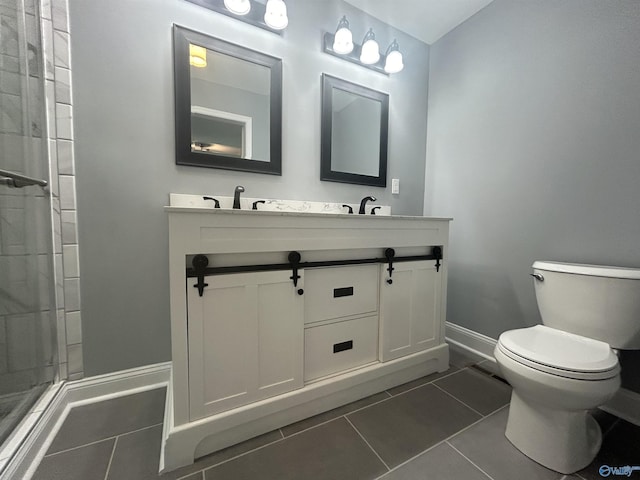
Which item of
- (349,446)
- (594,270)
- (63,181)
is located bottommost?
(349,446)

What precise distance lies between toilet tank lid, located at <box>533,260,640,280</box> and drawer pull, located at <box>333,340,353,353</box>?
99cm

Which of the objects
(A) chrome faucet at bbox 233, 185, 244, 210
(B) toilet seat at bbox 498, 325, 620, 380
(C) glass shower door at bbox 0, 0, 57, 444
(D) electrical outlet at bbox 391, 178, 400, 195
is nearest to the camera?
(B) toilet seat at bbox 498, 325, 620, 380

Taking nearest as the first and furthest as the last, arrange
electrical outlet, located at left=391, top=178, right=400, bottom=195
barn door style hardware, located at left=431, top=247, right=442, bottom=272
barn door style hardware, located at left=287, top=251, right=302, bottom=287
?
barn door style hardware, located at left=287, top=251, right=302, bottom=287
barn door style hardware, located at left=431, top=247, right=442, bottom=272
electrical outlet, located at left=391, top=178, right=400, bottom=195

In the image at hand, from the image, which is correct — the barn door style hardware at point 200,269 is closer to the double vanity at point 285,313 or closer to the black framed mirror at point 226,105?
the double vanity at point 285,313

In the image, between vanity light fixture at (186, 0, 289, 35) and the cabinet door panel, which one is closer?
the cabinet door panel

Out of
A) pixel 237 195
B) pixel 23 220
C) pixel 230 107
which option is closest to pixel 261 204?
pixel 237 195

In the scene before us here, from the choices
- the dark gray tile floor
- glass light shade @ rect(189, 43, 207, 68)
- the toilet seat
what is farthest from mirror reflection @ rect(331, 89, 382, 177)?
the dark gray tile floor

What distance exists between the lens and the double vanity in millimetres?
908

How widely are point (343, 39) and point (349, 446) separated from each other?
2134 mm

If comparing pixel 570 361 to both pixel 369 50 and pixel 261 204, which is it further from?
pixel 369 50

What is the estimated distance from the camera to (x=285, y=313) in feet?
3.51

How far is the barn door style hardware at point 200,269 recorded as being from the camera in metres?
0.90

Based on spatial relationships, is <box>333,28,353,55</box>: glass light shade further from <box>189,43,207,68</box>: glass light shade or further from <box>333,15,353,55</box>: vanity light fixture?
<box>189,43,207,68</box>: glass light shade

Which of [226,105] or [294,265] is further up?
[226,105]
